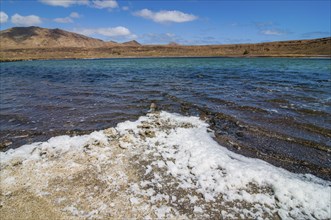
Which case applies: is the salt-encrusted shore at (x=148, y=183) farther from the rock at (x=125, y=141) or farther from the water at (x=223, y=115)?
the water at (x=223, y=115)

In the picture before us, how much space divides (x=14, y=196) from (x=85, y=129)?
433cm

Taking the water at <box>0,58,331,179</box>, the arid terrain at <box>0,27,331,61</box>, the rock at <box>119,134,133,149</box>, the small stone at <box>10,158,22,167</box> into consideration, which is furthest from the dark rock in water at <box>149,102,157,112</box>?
the arid terrain at <box>0,27,331,61</box>

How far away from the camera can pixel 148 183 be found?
207 inches

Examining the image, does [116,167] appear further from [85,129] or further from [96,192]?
[85,129]

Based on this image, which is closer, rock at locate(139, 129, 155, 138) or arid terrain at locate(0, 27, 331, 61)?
rock at locate(139, 129, 155, 138)

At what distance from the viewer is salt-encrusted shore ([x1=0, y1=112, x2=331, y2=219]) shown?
4398 mm

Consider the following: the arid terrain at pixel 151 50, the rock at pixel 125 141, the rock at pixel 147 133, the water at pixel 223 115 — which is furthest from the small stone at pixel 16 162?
the arid terrain at pixel 151 50

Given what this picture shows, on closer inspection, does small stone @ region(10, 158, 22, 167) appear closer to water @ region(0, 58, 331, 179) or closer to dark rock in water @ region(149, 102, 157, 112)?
water @ region(0, 58, 331, 179)

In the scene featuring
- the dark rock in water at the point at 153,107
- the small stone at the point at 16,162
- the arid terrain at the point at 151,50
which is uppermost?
the arid terrain at the point at 151,50

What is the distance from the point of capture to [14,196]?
4812mm

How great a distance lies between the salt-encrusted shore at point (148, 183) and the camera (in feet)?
14.4

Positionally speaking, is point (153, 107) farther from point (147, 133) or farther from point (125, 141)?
point (125, 141)

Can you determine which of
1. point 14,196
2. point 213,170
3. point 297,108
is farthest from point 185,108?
point 14,196

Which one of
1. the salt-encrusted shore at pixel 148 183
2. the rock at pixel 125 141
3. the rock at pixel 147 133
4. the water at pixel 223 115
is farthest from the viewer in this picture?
the rock at pixel 147 133
